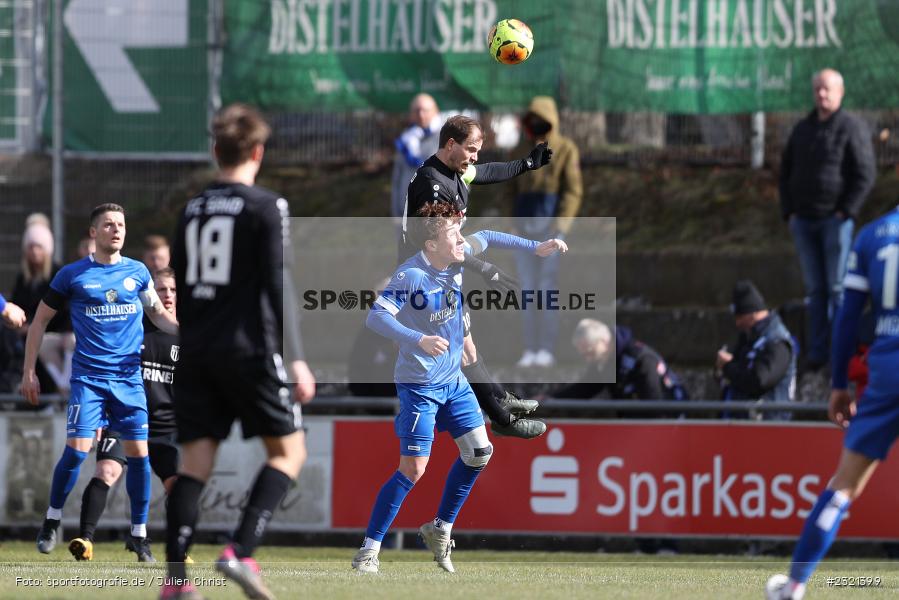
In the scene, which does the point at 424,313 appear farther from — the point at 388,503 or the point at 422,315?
the point at 388,503

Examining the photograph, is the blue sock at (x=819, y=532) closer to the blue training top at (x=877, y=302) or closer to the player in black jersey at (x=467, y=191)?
the blue training top at (x=877, y=302)

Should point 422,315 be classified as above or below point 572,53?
below

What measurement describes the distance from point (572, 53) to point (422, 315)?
599 cm

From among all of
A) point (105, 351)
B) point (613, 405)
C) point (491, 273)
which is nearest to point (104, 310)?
point (105, 351)

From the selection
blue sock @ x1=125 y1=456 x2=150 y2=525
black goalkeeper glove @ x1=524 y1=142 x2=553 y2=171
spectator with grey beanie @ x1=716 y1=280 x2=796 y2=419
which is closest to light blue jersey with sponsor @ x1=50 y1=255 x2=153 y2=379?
blue sock @ x1=125 y1=456 x2=150 y2=525

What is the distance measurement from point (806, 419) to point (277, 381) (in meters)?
7.08

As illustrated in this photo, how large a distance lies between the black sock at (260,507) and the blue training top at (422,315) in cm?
235

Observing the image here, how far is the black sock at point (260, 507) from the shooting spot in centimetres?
681

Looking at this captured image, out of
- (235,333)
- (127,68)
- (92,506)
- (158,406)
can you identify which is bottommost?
(92,506)

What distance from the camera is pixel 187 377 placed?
6883mm

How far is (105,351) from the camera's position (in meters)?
10.7

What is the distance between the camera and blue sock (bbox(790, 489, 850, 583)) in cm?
685

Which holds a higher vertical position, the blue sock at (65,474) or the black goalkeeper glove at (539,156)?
the black goalkeeper glove at (539,156)

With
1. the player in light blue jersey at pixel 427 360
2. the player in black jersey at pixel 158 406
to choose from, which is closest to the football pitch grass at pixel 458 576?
the player in light blue jersey at pixel 427 360
